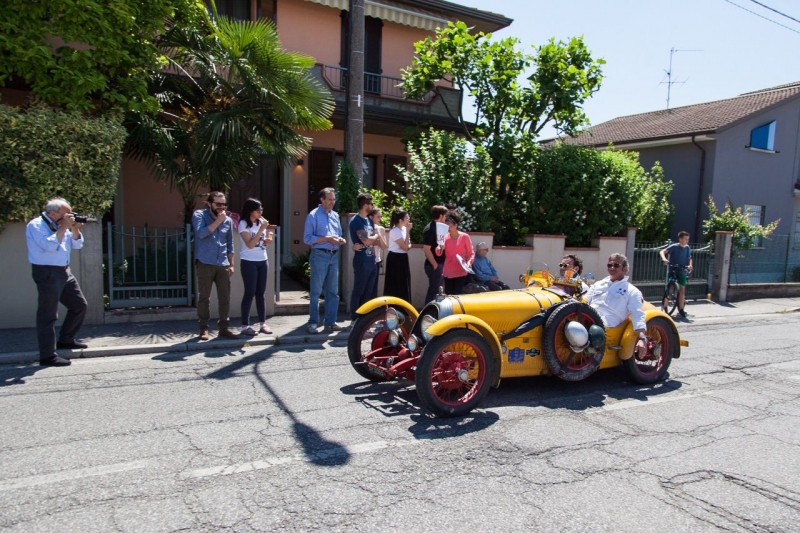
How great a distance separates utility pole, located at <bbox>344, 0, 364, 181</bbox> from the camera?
9297mm

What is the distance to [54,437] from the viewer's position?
4.22 meters

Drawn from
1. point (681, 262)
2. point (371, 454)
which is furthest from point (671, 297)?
point (371, 454)

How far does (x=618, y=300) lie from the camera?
6.08 metres

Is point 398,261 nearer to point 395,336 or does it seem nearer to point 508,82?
point 395,336

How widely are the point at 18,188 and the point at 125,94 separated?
2.18 m

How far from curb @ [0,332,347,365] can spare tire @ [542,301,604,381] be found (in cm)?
344

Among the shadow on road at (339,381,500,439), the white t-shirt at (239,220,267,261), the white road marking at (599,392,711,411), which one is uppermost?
the white t-shirt at (239,220,267,261)

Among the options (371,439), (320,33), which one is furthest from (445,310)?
(320,33)

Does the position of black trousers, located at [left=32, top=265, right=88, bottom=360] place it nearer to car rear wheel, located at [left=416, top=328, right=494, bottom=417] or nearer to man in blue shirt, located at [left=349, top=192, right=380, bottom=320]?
man in blue shirt, located at [left=349, top=192, right=380, bottom=320]

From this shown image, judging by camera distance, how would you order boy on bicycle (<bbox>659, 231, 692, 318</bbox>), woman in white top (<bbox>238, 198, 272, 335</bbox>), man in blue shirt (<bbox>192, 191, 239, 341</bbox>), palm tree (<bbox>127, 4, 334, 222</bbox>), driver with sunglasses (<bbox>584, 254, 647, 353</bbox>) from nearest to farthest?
driver with sunglasses (<bbox>584, 254, 647, 353</bbox>)
man in blue shirt (<bbox>192, 191, 239, 341</bbox>)
woman in white top (<bbox>238, 198, 272, 335</bbox>)
palm tree (<bbox>127, 4, 334, 222</bbox>)
boy on bicycle (<bbox>659, 231, 692, 318</bbox>)

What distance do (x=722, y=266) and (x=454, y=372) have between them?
42.5 ft

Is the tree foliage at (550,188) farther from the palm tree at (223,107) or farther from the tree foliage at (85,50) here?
the tree foliage at (85,50)

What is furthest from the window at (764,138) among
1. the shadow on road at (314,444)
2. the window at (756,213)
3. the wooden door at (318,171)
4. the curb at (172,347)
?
the shadow on road at (314,444)

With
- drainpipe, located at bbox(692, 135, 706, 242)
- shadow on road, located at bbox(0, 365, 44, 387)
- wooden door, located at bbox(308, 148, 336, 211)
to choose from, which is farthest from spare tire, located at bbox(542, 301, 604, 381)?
drainpipe, located at bbox(692, 135, 706, 242)
